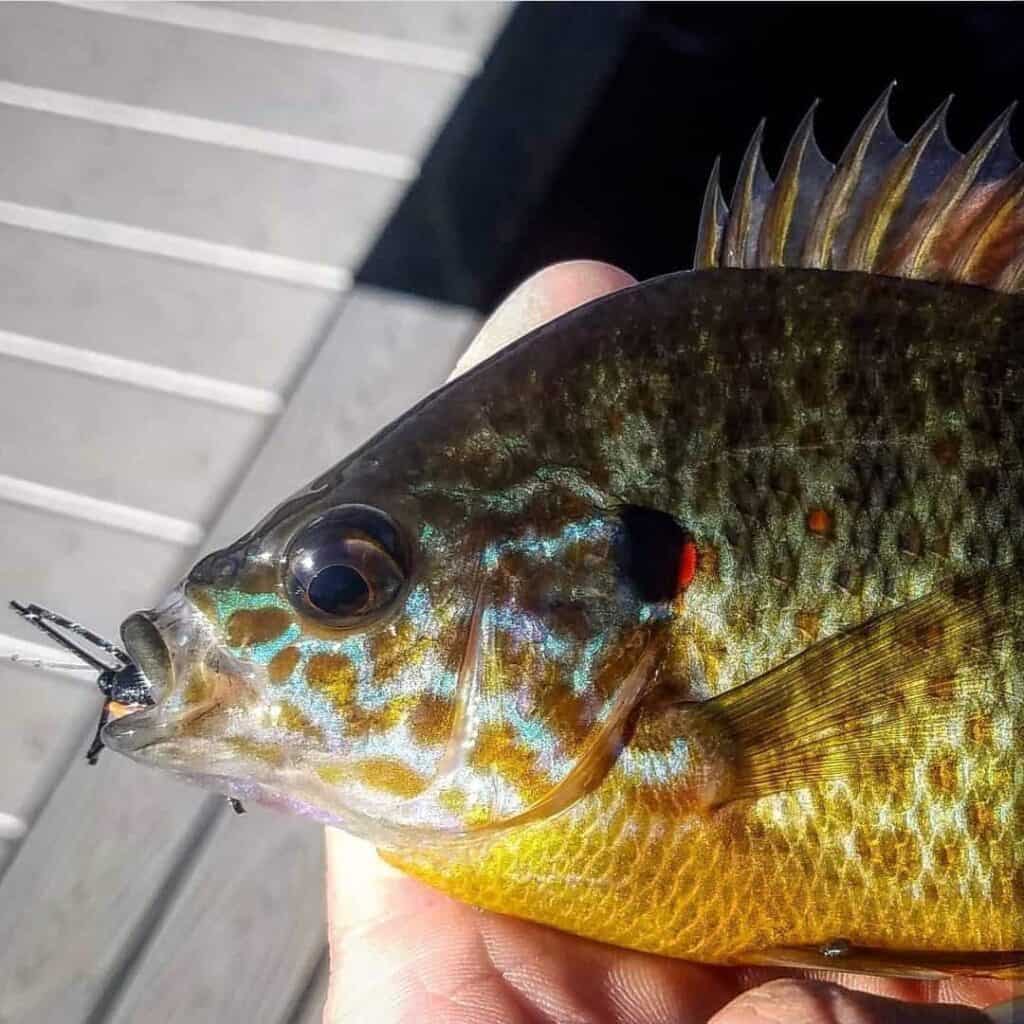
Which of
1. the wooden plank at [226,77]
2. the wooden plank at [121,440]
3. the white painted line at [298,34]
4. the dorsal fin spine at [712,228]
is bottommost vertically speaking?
the wooden plank at [121,440]

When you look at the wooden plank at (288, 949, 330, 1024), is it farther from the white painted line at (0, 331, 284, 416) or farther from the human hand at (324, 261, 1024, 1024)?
the white painted line at (0, 331, 284, 416)

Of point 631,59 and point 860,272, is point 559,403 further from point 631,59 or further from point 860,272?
point 631,59

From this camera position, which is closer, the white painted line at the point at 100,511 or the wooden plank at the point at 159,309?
the white painted line at the point at 100,511

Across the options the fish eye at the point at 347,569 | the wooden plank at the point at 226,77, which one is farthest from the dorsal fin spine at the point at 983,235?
the wooden plank at the point at 226,77

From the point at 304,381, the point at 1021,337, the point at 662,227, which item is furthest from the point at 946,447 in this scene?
the point at 662,227

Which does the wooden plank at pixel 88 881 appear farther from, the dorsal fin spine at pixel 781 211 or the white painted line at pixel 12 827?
the dorsal fin spine at pixel 781 211

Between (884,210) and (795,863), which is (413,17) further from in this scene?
(795,863)

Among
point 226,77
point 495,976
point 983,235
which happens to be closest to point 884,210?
point 983,235
